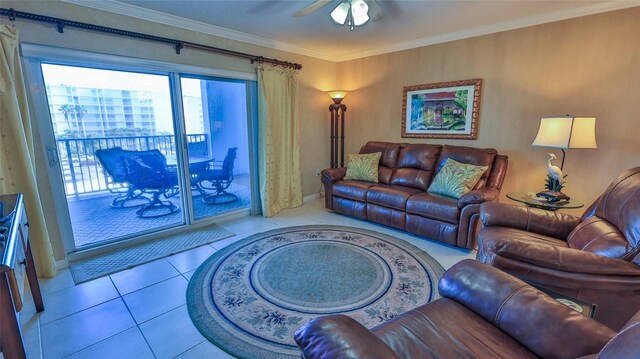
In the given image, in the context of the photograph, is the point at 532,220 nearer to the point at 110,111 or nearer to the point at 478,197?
the point at 478,197

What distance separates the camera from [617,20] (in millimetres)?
2648

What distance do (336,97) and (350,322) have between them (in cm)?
396

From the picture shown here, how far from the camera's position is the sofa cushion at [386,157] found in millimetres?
4012

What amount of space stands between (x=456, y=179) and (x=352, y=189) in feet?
4.15

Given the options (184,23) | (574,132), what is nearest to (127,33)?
(184,23)

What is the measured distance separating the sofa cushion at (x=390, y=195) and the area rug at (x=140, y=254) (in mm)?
1800

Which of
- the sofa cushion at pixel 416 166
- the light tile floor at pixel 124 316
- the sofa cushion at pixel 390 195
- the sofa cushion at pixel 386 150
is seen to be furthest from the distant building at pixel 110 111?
the sofa cushion at pixel 416 166

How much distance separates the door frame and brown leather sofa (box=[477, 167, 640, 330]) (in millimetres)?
3164

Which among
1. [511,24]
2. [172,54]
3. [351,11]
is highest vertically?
[511,24]

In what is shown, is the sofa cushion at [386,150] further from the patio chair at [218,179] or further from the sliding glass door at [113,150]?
the sliding glass door at [113,150]

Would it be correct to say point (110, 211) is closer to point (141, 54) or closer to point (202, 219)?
point (202, 219)

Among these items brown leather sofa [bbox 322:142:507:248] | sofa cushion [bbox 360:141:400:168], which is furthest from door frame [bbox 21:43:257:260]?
sofa cushion [bbox 360:141:400:168]

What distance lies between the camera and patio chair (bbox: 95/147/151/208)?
3.01 meters

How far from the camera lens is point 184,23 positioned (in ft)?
10.1
